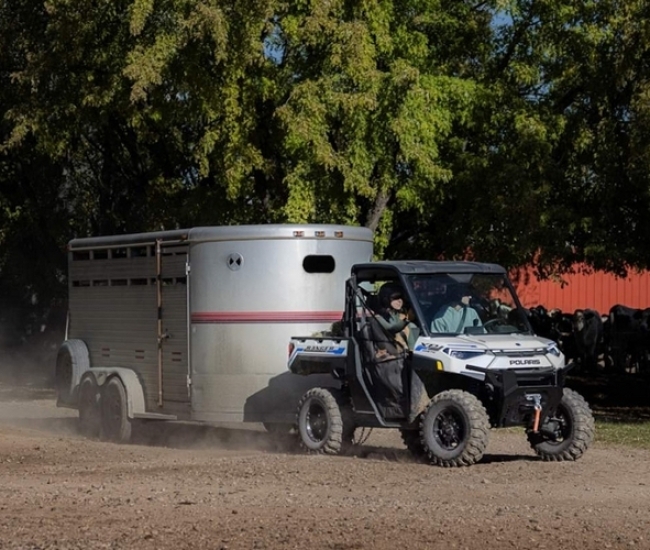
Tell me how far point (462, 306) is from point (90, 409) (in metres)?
6.36

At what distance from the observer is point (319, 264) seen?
17.5 m

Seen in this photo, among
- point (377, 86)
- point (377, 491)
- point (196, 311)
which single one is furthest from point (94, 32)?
point (377, 491)

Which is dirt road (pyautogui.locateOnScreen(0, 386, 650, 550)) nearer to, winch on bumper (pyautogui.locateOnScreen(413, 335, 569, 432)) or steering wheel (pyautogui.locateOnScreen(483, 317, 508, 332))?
winch on bumper (pyautogui.locateOnScreen(413, 335, 569, 432))

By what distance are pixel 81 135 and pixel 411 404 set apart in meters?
15.6

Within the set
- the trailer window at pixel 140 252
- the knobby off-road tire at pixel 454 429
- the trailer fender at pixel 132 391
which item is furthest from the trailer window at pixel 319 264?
the trailer fender at pixel 132 391

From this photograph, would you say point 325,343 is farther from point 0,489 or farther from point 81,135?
point 81,135

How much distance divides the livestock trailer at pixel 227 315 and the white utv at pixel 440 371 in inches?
23.5

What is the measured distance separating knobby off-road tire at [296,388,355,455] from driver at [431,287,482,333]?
1522 mm

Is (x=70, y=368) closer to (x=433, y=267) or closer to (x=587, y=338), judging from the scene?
(x=433, y=267)

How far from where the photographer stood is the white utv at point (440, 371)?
1494 cm

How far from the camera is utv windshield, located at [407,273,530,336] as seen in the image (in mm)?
15586

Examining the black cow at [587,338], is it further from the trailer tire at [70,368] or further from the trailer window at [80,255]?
the trailer tire at [70,368]

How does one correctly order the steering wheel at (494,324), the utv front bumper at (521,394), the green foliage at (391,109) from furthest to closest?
the green foliage at (391,109), the steering wheel at (494,324), the utv front bumper at (521,394)

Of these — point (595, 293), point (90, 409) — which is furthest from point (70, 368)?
point (595, 293)
